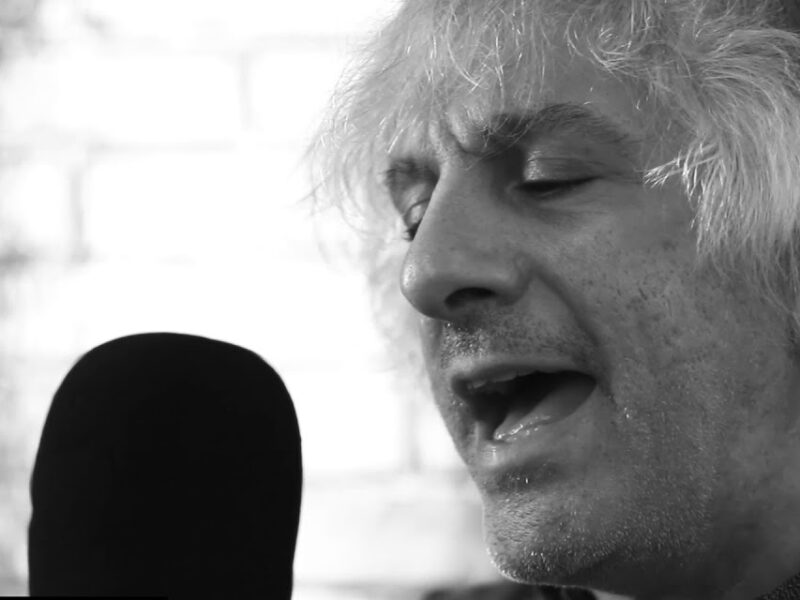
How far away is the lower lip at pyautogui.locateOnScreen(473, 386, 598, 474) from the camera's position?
1.07 metres

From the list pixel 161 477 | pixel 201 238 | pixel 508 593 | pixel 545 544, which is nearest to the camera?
pixel 161 477

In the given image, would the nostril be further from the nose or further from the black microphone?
the black microphone

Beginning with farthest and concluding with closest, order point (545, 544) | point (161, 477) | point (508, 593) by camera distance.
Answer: point (508, 593) → point (545, 544) → point (161, 477)

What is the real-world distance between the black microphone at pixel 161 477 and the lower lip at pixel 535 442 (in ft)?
1.50

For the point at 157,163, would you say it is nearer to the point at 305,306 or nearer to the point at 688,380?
the point at 305,306

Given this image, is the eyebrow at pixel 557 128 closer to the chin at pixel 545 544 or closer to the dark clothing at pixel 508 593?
the chin at pixel 545 544

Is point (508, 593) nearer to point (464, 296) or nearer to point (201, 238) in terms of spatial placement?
point (464, 296)

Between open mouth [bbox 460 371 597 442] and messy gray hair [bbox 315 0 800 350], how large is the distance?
166 mm

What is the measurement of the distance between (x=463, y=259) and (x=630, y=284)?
0.15 m

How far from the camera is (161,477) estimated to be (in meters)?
0.60

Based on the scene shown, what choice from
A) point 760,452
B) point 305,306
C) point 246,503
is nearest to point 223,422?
point 246,503

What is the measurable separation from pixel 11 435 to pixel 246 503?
1244 mm

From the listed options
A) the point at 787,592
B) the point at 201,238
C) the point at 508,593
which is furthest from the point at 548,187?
the point at 201,238

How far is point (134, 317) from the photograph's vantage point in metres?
1.81
